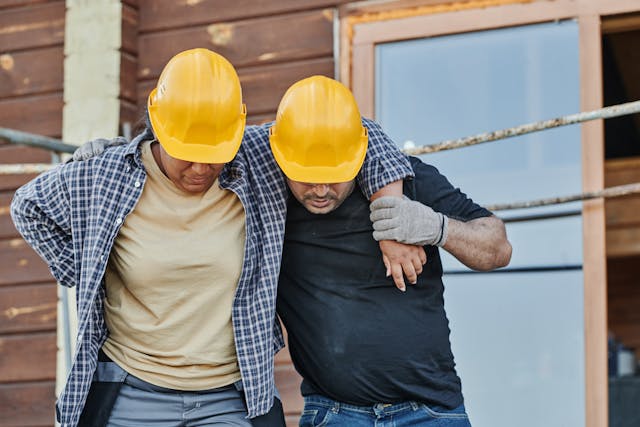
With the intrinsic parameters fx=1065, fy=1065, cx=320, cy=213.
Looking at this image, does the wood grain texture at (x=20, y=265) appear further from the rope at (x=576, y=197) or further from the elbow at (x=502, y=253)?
the elbow at (x=502, y=253)

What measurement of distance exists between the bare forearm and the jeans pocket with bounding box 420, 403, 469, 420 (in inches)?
17.1

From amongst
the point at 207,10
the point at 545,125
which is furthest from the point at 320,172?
the point at 207,10

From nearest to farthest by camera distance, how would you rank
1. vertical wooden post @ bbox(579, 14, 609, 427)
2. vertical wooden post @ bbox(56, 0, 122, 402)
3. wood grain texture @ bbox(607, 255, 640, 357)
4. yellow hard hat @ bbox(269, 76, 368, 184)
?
yellow hard hat @ bbox(269, 76, 368, 184) < vertical wooden post @ bbox(579, 14, 609, 427) < vertical wooden post @ bbox(56, 0, 122, 402) < wood grain texture @ bbox(607, 255, 640, 357)

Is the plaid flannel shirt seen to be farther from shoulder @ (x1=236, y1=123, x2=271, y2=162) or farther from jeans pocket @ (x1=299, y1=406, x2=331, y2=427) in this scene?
jeans pocket @ (x1=299, y1=406, x2=331, y2=427)

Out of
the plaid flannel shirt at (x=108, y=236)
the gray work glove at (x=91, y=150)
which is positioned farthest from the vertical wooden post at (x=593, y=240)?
the gray work glove at (x=91, y=150)

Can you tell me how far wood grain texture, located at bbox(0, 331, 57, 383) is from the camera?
5.19 meters

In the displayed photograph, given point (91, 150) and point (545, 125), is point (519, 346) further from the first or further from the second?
point (91, 150)

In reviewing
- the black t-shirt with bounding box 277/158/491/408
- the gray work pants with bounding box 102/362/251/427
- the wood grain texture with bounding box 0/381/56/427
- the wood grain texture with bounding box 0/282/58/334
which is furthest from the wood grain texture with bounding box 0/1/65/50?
the gray work pants with bounding box 102/362/251/427

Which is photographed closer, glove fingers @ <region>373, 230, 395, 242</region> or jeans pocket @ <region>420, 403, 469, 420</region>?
glove fingers @ <region>373, 230, 395, 242</region>

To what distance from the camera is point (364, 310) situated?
3148mm

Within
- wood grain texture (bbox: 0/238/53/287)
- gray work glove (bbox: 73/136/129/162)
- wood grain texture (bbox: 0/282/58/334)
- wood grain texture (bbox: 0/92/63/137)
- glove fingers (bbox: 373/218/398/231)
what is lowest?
wood grain texture (bbox: 0/282/58/334)

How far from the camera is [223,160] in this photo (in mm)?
2949

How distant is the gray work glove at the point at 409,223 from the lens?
2.98 metres

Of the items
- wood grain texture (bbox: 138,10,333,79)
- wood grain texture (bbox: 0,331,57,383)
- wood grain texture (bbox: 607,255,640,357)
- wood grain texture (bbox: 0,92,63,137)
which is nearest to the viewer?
wood grain texture (bbox: 138,10,333,79)
